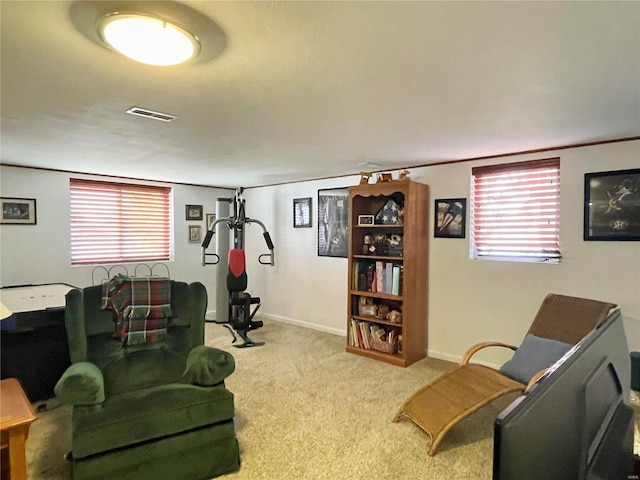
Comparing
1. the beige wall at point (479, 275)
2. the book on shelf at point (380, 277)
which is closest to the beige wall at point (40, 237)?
the beige wall at point (479, 275)

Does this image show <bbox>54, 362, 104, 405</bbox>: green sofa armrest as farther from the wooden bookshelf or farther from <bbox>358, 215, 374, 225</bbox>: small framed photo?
<bbox>358, 215, 374, 225</bbox>: small framed photo

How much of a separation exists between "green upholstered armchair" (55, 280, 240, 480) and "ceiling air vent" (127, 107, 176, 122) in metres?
1.17

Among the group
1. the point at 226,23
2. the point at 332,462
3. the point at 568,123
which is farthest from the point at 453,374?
the point at 226,23

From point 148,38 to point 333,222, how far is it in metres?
3.73

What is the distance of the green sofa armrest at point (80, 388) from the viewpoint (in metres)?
1.91

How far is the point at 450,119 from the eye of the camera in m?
2.40

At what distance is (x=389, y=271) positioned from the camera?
397 cm

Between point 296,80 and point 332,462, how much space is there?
2.12 metres

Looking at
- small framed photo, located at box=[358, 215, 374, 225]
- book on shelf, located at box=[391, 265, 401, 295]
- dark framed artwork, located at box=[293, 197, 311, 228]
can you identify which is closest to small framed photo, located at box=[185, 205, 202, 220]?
dark framed artwork, located at box=[293, 197, 311, 228]

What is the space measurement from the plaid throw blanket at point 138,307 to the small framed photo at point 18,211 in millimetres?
2466

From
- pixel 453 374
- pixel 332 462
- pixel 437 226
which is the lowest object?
pixel 332 462

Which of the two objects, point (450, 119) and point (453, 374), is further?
point (453, 374)

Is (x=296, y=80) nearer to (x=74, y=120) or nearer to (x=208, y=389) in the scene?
(x=74, y=120)

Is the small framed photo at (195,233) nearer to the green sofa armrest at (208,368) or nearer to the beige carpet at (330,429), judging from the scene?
the beige carpet at (330,429)
